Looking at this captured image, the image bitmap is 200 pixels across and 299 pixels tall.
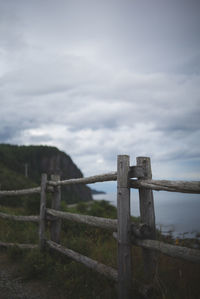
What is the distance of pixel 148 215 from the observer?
299 cm

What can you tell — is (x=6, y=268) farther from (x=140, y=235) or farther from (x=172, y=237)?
(x=172, y=237)

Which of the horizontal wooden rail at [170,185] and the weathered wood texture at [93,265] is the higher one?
the horizontal wooden rail at [170,185]

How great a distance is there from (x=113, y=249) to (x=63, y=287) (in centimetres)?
123

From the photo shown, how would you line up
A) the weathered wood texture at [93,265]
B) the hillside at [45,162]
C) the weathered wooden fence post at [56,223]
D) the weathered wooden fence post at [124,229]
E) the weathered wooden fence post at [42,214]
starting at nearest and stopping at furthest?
the weathered wooden fence post at [124,229] → the weathered wood texture at [93,265] → the weathered wooden fence post at [56,223] → the weathered wooden fence post at [42,214] → the hillside at [45,162]

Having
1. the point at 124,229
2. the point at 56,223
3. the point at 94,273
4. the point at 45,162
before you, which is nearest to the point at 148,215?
the point at 124,229

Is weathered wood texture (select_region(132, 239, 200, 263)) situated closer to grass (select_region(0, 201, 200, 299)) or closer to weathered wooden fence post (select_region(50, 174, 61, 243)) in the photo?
grass (select_region(0, 201, 200, 299))

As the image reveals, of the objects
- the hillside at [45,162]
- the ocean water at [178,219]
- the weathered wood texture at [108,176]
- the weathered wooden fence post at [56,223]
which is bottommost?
the ocean water at [178,219]

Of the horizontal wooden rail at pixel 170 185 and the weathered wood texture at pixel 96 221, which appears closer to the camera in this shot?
the horizontal wooden rail at pixel 170 185

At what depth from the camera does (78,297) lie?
10.5ft

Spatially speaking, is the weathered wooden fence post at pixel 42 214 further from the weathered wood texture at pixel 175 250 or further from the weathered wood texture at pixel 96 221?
the weathered wood texture at pixel 175 250

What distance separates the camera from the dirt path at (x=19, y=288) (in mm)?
3460

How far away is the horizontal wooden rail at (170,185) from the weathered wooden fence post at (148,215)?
107 mm

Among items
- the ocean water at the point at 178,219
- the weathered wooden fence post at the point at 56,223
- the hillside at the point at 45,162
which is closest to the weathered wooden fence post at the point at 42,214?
the weathered wooden fence post at the point at 56,223

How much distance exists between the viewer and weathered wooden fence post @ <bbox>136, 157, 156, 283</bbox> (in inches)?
116
